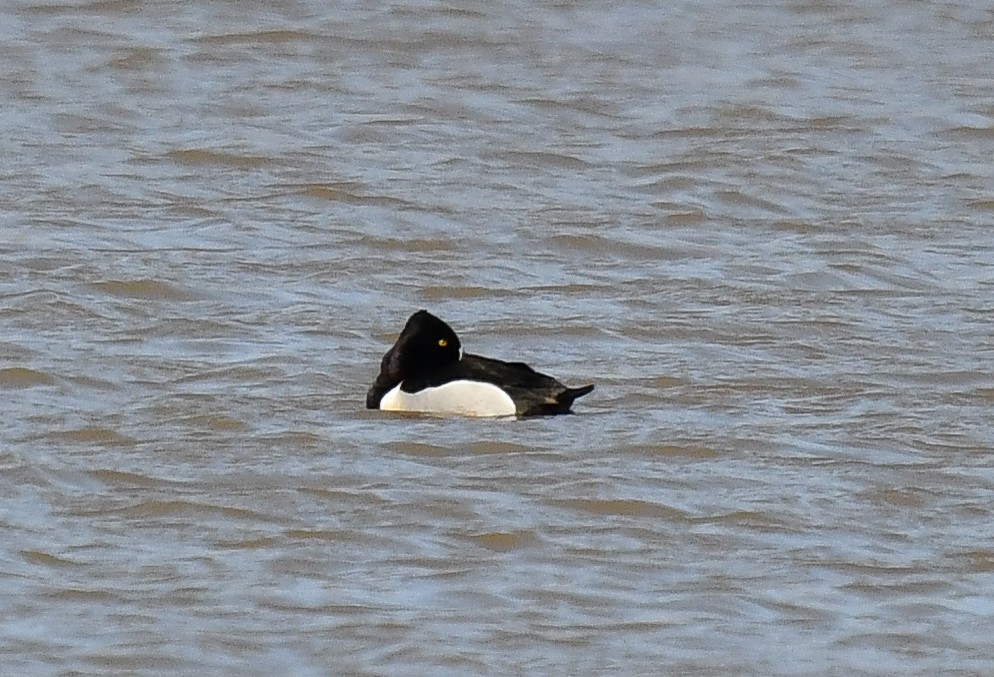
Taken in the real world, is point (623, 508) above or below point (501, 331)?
above

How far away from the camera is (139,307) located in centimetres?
1073

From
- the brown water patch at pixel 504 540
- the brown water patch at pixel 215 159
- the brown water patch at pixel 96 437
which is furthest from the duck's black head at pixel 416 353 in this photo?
the brown water patch at pixel 215 159

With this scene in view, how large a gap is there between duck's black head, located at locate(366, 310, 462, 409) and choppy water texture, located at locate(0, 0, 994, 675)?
0.56ft

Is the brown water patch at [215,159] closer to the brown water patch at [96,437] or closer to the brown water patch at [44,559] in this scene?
the brown water patch at [96,437]

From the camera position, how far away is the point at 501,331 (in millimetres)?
10758

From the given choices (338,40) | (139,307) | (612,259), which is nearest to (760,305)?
(612,259)

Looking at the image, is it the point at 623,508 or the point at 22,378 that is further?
the point at 22,378

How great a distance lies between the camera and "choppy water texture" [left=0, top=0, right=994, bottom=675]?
22.4ft

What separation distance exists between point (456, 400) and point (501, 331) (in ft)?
4.19

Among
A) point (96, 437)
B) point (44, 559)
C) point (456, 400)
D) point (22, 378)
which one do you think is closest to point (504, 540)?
point (44, 559)

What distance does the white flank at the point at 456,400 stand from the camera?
9422 mm

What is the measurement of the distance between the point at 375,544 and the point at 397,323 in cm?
335

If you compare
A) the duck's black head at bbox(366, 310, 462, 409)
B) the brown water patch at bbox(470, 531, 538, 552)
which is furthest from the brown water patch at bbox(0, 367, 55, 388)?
the brown water patch at bbox(470, 531, 538, 552)

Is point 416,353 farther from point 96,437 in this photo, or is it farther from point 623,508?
point 623,508
